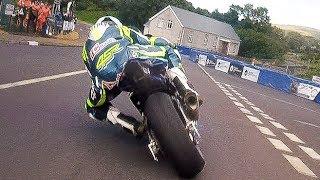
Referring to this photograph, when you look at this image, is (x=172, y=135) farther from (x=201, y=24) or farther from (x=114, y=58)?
(x=201, y=24)

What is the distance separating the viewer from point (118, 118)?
597cm

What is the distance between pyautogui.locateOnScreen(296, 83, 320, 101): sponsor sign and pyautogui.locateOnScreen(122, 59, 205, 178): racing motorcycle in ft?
83.7

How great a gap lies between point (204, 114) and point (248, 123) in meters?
0.92

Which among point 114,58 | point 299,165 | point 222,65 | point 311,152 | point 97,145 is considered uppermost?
point 114,58

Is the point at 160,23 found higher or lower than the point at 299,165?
lower

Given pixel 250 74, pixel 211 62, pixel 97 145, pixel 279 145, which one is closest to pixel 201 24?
pixel 211 62

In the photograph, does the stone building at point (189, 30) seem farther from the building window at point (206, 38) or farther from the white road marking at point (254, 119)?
the white road marking at point (254, 119)

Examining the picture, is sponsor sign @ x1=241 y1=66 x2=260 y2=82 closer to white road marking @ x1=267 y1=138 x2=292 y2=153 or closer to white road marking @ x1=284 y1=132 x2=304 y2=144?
white road marking @ x1=284 y1=132 x2=304 y2=144

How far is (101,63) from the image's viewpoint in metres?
5.77

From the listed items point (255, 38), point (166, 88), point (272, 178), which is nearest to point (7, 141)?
point (166, 88)

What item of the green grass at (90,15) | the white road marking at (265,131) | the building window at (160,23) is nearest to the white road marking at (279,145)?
the white road marking at (265,131)

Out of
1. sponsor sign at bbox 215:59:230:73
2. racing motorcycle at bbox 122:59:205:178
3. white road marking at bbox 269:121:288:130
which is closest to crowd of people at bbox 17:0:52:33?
white road marking at bbox 269:121:288:130

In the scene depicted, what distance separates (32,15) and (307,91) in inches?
612

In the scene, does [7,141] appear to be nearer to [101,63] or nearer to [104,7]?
[101,63]
